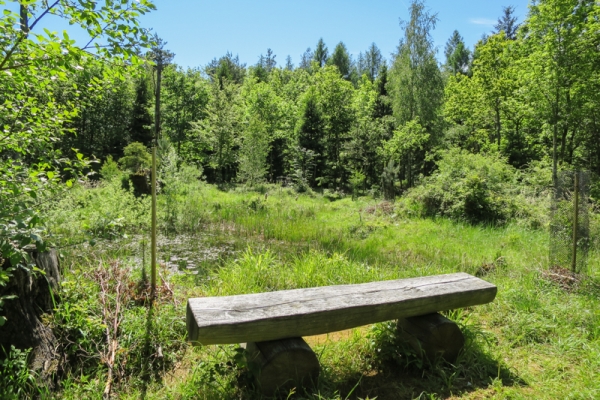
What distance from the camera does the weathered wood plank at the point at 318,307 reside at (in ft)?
7.01

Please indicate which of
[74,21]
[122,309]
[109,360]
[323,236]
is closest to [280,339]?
[109,360]

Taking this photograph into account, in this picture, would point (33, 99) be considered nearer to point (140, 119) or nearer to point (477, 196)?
point (477, 196)

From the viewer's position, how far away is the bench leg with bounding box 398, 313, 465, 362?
270 centimetres

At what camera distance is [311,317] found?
233 cm

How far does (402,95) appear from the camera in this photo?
18.1 m

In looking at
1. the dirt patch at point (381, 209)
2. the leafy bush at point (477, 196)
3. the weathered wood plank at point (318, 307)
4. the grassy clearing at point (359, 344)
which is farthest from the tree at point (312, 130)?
the weathered wood plank at point (318, 307)

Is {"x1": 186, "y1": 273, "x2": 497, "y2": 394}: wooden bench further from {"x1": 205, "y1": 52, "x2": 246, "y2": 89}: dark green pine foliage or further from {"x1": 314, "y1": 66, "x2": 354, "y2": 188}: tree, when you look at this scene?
{"x1": 205, "y1": 52, "x2": 246, "y2": 89}: dark green pine foliage

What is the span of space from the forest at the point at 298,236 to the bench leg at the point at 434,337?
105mm

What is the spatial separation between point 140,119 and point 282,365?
2618cm

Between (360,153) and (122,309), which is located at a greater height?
(360,153)

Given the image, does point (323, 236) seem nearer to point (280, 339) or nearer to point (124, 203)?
point (124, 203)

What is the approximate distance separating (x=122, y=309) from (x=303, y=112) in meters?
20.7

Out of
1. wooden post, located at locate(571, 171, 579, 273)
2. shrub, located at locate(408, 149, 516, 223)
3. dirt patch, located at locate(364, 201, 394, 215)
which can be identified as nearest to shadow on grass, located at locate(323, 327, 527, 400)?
wooden post, located at locate(571, 171, 579, 273)

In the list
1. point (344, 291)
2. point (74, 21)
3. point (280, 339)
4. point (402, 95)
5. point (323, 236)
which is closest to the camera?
point (74, 21)
